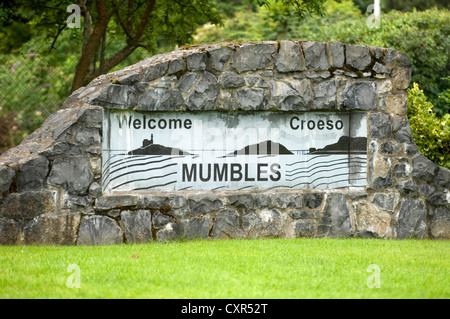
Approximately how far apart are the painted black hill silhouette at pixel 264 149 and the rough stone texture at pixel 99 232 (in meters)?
1.58

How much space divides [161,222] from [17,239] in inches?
60.1

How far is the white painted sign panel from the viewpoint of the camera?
7.43 m

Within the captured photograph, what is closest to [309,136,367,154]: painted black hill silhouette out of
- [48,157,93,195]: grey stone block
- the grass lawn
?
the grass lawn

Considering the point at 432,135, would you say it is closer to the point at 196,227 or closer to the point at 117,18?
the point at 196,227

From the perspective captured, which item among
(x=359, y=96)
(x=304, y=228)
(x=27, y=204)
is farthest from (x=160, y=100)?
Answer: (x=359, y=96)

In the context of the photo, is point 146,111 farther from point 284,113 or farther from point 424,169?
point 424,169

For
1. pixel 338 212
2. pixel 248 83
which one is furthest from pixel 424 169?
pixel 248 83

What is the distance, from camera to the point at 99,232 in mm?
7145

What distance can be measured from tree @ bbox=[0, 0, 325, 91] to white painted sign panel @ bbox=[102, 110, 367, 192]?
2.63m

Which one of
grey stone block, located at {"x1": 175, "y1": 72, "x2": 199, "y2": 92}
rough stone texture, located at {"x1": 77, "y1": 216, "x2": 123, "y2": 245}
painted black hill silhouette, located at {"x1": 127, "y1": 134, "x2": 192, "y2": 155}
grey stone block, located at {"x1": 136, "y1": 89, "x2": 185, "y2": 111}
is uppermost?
grey stone block, located at {"x1": 175, "y1": 72, "x2": 199, "y2": 92}

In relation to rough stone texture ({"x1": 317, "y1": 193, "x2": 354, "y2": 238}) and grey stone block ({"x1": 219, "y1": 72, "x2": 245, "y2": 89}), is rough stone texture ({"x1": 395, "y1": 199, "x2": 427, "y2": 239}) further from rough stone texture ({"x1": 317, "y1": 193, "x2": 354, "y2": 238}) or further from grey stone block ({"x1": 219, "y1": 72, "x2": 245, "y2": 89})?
grey stone block ({"x1": 219, "y1": 72, "x2": 245, "y2": 89})

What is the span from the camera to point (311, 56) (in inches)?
297
